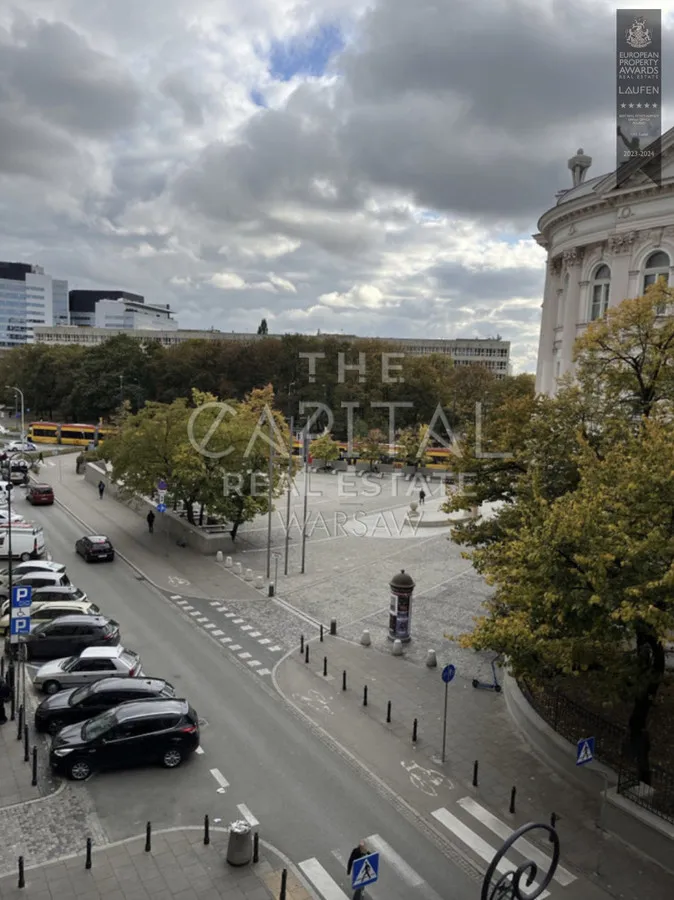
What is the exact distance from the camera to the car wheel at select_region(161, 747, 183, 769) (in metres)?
14.8

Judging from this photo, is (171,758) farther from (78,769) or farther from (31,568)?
(31,568)

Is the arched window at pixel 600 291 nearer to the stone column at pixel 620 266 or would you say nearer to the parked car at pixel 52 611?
the stone column at pixel 620 266

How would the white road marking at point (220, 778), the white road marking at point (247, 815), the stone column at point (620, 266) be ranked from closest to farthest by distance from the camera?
the white road marking at point (247, 815)
the white road marking at point (220, 778)
the stone column at point (620, 266)

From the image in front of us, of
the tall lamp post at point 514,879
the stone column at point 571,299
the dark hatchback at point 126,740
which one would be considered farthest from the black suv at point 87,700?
the stone column at point 571,299

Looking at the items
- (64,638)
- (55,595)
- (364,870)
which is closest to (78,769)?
(64,638)

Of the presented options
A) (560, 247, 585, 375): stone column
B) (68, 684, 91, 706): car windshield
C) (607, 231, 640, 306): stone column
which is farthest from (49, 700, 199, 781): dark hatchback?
(607, 231, 640, 306): stone column

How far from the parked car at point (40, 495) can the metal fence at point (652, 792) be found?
39166 millimetres

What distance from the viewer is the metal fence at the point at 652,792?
12.6 m

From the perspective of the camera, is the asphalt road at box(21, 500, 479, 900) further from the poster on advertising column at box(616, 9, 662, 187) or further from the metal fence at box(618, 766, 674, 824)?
the poster on advertising column at box(616, 9, 662, 187)

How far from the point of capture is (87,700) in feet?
52.6

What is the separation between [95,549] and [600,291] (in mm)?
25673

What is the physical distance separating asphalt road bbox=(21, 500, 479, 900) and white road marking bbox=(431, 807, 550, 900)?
2.03 feet

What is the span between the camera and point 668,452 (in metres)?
12.8

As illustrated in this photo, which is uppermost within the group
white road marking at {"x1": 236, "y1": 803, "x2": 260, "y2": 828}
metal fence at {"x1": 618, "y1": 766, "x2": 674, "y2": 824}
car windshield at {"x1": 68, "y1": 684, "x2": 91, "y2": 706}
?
metal fence at {"x1": 618, "y1": 766, "x2": 674, "y2": 824}
